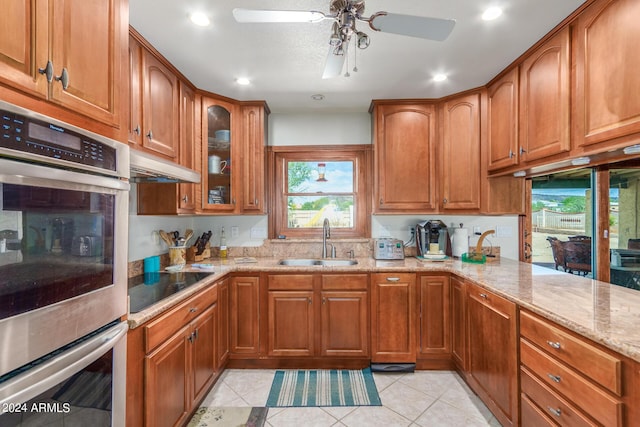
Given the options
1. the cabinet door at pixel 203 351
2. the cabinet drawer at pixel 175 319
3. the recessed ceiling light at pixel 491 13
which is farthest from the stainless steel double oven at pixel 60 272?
the recessed ceiling light at pixel 491 13

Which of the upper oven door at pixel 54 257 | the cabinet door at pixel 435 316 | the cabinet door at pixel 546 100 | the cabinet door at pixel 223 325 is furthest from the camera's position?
the cabinet door at pixel 435 316

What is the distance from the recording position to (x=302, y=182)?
325cm

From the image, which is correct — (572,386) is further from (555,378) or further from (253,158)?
(253,158)

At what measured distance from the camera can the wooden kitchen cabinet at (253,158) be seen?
9.27ft

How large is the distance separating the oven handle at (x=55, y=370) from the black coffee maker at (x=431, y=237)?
8.31ft

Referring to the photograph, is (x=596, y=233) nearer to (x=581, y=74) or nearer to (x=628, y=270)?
(x=628, y=270)

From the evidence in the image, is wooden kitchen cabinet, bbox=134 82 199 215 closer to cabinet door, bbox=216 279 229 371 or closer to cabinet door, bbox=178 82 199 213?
cabinet door, bbox=178 82 199 213

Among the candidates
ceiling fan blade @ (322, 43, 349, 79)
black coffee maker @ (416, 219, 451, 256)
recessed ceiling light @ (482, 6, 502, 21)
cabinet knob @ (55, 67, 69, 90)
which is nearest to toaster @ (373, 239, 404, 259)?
black coffee maker @ (416, 219, 451, 256)

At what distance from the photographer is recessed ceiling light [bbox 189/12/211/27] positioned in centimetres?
164

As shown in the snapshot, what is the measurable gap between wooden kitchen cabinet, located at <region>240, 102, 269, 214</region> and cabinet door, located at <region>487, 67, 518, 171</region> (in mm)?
2031

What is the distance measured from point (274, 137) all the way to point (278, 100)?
0.44 m

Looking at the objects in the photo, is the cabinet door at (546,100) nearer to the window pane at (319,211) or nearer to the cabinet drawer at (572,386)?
the cabinet drawer at (572,386)

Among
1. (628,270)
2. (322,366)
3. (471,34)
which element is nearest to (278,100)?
(471,34)

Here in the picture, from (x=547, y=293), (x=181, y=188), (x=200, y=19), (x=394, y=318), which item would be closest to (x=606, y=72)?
(x=547, y=293)
